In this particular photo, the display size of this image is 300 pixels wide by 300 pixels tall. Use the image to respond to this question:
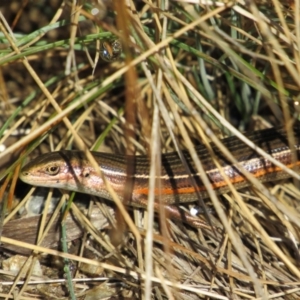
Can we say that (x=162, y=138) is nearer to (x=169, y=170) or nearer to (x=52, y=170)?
(x=169, y=170)

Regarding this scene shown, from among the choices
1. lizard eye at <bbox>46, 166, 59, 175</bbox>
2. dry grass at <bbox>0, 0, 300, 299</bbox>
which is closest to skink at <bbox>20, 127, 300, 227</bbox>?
lizard eye at <bbox>46, 166, 59, 175</bbox>

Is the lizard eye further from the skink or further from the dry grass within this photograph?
the dry grass

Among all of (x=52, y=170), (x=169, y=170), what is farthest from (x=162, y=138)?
(x=52, y=170)

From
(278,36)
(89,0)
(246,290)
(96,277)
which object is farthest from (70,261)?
(278,36)

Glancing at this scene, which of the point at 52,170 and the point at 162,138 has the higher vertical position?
the point at 162,138

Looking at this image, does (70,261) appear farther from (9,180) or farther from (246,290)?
(246,290)
